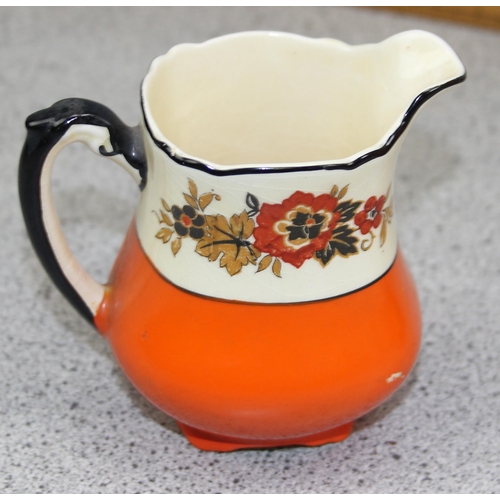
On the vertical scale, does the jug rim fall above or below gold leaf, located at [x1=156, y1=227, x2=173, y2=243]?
above

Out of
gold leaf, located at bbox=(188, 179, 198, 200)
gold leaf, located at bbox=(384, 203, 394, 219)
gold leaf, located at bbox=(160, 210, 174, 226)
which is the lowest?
gold leaf, located at bbox=(384, 203, 394, 219)

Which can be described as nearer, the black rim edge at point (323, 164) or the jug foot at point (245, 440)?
the black rim edge at point (323, 164)

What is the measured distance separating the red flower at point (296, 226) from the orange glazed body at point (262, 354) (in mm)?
42

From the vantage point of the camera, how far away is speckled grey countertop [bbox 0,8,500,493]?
608 millimetres

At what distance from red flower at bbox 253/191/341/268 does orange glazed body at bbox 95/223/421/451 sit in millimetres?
42

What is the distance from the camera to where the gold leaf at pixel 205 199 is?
48cm

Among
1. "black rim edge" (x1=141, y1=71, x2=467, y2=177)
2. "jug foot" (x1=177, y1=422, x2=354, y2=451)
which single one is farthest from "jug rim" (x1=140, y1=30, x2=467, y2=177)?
"jug foot" (x1=177, y1=422, x2=354, y2=451)

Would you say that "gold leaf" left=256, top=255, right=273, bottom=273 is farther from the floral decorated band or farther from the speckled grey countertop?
the speckled grey countertop

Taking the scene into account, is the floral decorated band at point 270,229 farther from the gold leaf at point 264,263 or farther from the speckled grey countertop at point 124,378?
the speckled grey countertop at point 124,378

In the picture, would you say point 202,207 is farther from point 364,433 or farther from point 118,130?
point 364,433

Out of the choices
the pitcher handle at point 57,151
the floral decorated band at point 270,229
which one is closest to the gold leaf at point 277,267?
the floral decorated band at point 270,229

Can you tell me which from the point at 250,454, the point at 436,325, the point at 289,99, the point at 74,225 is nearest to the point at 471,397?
the point at 436,325

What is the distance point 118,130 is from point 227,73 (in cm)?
13

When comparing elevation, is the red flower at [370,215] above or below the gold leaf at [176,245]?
above
